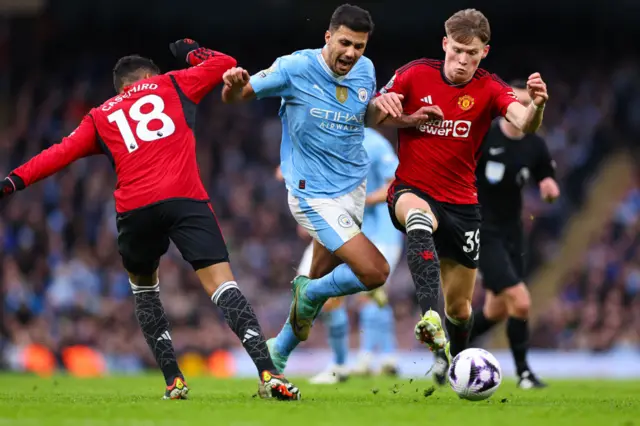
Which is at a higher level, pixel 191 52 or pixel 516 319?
pixel 191 52

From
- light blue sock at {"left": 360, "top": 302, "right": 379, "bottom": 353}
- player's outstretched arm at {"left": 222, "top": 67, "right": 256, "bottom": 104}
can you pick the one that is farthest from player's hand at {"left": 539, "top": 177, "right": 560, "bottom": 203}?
player's outstretched arm at {"left": 222, "top": 67, "right": 256, "bottom": 104}

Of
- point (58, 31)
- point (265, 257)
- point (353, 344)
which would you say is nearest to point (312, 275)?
point (353, 344)

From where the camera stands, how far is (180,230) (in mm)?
7090

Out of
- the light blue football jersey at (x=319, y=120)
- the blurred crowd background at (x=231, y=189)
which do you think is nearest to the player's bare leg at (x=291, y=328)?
the light blue football jersey at (x=319, y=120)

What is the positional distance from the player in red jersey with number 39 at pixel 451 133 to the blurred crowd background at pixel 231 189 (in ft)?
32.4

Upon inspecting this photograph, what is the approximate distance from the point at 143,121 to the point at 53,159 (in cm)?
65

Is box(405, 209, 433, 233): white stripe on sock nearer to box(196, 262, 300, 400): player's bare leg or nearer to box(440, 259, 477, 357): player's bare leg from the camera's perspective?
box(440, 259, 477, 357): player's bare leg

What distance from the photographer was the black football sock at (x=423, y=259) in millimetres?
7020

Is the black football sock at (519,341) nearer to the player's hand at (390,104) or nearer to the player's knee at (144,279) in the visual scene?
the player's hand at (390,104)

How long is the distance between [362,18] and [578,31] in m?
17.4

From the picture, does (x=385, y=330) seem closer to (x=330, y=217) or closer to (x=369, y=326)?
(x=369, y=326)

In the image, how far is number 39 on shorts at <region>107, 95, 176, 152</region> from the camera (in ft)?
23.7

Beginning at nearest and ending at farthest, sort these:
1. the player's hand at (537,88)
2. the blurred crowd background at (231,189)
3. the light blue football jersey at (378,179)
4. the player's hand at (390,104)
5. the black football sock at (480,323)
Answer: the player's hand at (537,88)
the player's hand at (390,104)
the black football sock at (480,323)
the light blue football jersey at (378,179)
the blurred crowd background at (231,189)

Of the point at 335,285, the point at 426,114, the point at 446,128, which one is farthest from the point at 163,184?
the point at 446,128
